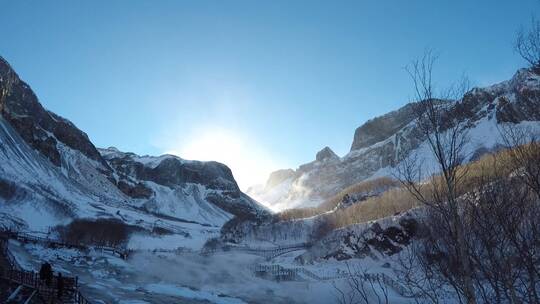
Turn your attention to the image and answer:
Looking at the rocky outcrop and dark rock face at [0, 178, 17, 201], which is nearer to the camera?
the rocky outcrop

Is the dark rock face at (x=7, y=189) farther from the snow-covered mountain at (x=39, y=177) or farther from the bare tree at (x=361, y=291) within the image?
the bare tree at (x=361, y=291)

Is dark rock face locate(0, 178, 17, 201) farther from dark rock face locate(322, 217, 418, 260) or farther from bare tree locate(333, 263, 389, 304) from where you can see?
bare tree locate(333, 263, 389, 304)

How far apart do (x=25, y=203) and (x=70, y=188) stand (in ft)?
140

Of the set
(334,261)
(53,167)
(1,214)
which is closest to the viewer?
(334,261)

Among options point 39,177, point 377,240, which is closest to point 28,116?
point 39,177

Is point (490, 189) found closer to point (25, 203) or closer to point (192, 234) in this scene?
point (25, 203)

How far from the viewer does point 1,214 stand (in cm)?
9475

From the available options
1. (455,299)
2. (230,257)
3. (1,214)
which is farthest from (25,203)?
(455,299)

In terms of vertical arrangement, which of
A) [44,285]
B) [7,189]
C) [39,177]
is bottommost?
[44,285]

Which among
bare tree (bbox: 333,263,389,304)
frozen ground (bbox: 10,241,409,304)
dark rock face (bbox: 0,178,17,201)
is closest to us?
bare tree (bbox: 333,263,389,304)

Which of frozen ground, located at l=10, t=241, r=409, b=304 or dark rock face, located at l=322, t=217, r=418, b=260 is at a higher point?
dark rock face, located at l=322, t=217, r=418, b=260

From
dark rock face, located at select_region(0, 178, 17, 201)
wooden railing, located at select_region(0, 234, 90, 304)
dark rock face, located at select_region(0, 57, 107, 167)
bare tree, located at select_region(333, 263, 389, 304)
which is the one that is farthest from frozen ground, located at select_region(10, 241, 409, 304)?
dark rock face, located at select_region(0, 57, 107, 167)

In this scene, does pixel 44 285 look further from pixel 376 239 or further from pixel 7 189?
pixel 7 189

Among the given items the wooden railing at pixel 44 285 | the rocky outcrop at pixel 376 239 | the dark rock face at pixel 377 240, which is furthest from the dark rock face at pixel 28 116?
the wooden railing at pixel 44 285
